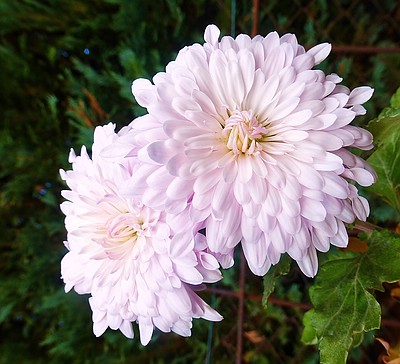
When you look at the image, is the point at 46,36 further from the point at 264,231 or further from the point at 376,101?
the point at 264,231

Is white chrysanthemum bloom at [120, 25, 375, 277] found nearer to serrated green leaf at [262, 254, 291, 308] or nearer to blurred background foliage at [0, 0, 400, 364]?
serrated green leaf at [262, 254, 291, 308]

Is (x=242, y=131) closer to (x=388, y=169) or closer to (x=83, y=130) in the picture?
(x=388, y=169)

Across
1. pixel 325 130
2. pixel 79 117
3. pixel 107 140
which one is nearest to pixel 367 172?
pixel 325 130

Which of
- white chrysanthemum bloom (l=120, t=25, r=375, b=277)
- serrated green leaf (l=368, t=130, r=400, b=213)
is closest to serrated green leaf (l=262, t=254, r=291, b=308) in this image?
white chrysanthemum bloom (l=120, t=25, r=375, b=277)

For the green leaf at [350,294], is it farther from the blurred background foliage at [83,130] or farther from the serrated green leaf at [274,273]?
the blurred background foliage at [83,130]

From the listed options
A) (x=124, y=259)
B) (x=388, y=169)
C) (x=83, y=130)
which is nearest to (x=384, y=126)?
(x=388, y=169)

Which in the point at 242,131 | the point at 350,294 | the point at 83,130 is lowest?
the point at 350,294
